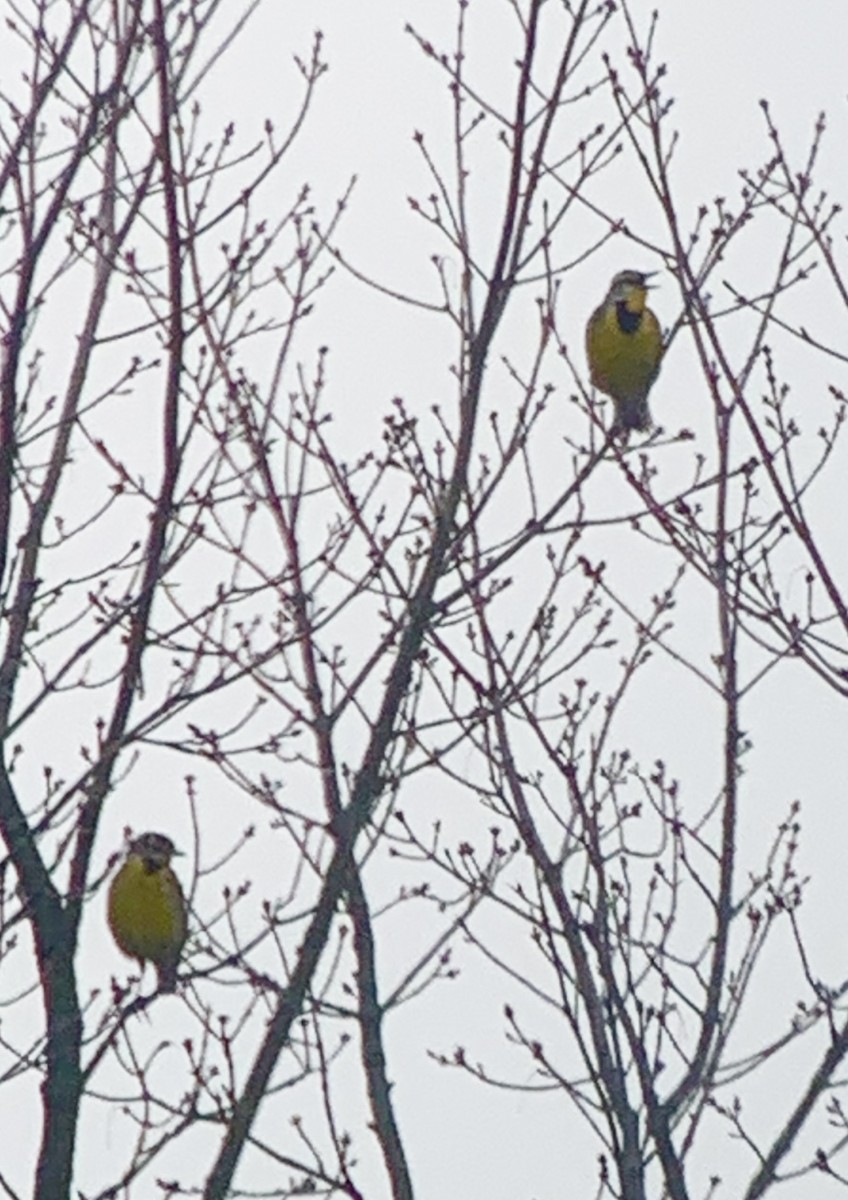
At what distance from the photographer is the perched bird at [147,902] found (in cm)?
775

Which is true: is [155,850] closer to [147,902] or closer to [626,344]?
[147,902]

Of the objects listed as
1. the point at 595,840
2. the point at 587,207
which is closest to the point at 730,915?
the point at 595,840

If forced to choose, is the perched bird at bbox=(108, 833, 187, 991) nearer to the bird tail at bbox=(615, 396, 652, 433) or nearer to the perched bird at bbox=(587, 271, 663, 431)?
the bird tail at bbox=(615, 396, 652, 433)

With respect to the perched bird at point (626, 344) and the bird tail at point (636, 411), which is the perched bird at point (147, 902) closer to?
the bird tail at point (636, 411)

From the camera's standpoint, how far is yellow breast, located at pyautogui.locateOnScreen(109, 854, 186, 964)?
779 centimetres

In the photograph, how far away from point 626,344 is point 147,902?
2.60m

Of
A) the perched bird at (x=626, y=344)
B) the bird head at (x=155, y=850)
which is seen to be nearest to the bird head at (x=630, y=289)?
the perched bird at (x=626, y=344)

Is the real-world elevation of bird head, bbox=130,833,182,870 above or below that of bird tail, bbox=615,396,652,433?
below

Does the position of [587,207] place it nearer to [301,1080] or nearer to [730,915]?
[730,915]

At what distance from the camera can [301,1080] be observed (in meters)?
5.27

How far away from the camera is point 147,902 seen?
7.92 meters

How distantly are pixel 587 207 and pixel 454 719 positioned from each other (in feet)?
3.89

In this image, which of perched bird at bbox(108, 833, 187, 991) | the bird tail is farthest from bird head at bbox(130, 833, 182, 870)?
the bird tail

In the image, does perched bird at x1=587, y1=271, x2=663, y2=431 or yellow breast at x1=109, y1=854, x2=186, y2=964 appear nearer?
yellow breast at x1=109, y1=854, x2=186, y2=964
